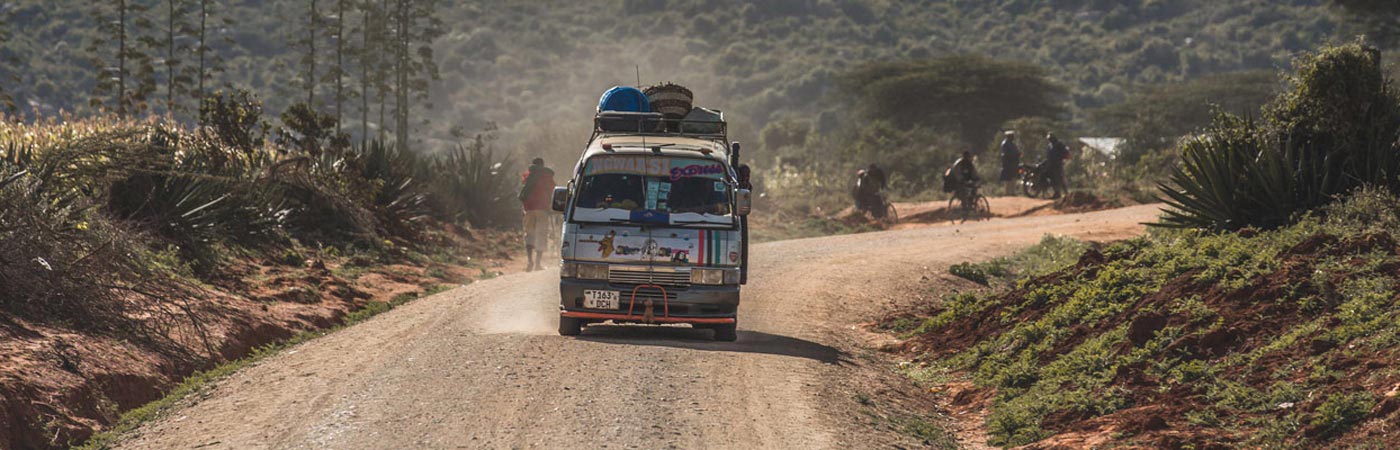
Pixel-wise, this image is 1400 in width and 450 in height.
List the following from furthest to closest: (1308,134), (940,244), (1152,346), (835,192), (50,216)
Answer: (835,192)
(940,244)
(1308,134)
(50,216)
(1152,346)

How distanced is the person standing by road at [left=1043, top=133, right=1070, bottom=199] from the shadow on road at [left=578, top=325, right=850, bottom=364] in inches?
896

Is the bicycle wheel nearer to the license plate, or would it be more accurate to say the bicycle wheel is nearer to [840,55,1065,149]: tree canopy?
the license plate

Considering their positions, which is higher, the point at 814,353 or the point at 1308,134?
the point at 1308,134

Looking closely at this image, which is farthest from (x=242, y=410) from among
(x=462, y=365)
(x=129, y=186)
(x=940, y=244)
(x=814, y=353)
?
(x=940, y=244)

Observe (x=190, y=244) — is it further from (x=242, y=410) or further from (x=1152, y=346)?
(x=1152, y=346)

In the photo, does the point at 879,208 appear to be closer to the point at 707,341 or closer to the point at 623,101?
the point at 623,101

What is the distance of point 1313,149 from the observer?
1591 cm

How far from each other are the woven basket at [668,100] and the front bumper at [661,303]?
441 cm

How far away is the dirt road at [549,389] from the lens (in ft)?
31.9

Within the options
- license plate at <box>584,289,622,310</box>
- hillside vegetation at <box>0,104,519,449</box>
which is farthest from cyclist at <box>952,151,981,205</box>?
license plate at <box>584,289,622,310</box>

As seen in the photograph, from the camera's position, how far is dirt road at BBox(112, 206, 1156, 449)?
9.71 meters

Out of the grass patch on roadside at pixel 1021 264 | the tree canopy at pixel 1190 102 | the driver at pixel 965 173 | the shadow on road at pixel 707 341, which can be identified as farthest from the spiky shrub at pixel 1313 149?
the tree canopy at pixel 1190 102

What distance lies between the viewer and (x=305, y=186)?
23.6m

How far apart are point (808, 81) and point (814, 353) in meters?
105
